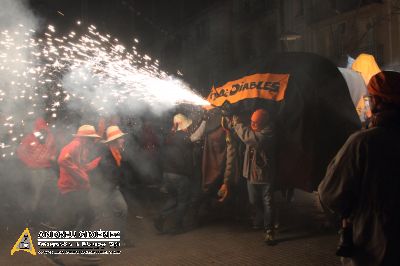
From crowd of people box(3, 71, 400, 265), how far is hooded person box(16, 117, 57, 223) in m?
0.02

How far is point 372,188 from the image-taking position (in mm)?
2453

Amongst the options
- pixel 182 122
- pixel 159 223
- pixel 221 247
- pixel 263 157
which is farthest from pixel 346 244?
pixel 182 122

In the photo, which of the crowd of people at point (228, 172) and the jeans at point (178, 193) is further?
the jeans at point (178, 193)

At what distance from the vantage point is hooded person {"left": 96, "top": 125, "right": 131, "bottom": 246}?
20.3 ft

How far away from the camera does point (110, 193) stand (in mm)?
6266

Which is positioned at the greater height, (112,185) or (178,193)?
(112,185)

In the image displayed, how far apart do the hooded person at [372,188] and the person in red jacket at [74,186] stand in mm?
4200

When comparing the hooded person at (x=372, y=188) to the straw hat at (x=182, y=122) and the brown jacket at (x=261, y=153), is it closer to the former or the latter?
the brown jacket at (x=261, y=153)

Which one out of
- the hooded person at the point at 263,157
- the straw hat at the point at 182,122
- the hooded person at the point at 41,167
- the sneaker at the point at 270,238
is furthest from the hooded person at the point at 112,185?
the sneaker at the point at 270,238

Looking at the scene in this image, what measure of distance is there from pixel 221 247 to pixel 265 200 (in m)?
1.03

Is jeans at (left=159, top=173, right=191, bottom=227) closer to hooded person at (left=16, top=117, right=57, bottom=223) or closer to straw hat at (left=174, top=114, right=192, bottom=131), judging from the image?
straw hat at (left=174, top=114, right=192, bottom=131)

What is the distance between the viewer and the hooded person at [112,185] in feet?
20.3

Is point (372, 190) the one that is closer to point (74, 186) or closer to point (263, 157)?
point (263, 157)

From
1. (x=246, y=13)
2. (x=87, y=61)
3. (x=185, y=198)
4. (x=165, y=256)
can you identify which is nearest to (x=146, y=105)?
(x=87, y=61)
